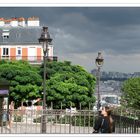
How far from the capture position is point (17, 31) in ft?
146

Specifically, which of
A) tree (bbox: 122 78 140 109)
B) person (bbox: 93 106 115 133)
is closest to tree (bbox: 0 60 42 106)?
tree (bbox: 122 78 140 109)

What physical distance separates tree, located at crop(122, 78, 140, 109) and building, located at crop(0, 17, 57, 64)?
9618 millimetres

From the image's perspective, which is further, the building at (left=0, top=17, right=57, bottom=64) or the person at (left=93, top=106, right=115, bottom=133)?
the building at (left=0, top=17, right=57, bottom=64)

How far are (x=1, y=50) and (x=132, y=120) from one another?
3510 centimetres

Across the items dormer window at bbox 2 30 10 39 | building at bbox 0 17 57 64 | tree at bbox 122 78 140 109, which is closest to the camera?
tree at bbox 122 78 140 109

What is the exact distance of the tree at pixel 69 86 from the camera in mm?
28503

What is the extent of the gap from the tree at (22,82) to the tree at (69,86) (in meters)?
0.84

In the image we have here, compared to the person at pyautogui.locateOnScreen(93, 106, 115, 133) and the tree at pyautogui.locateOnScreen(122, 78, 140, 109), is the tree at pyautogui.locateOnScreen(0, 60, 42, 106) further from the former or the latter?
the person at pyautogui.locateOnScreen(93, 106, 115, 133)

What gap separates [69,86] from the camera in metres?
28.9

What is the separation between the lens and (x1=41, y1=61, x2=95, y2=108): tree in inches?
1122

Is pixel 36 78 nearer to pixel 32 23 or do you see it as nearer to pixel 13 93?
Answer: pixel 13 93
